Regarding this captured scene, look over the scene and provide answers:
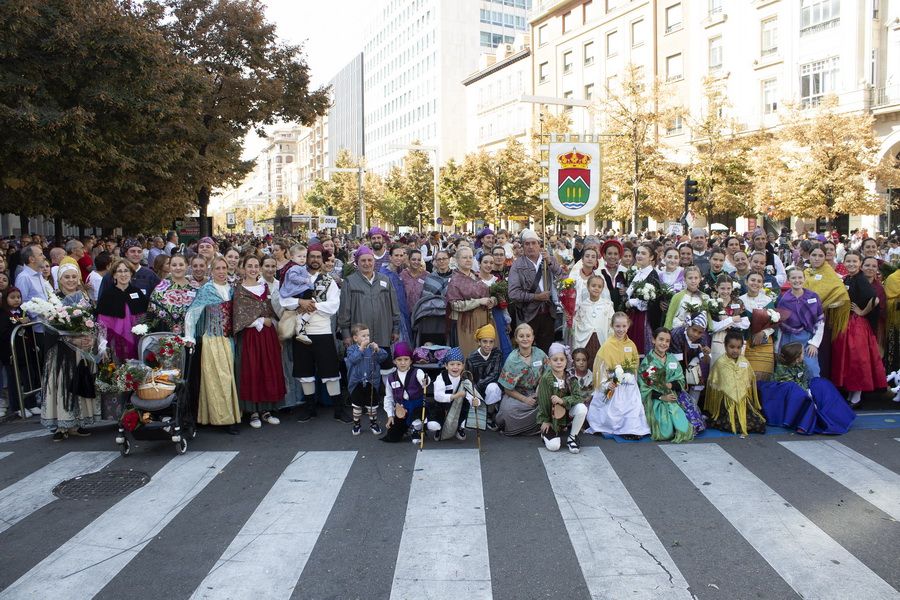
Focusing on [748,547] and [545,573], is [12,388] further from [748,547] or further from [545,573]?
[748,547]

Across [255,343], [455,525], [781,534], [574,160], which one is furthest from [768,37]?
[455,525]

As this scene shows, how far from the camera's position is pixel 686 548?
492cm

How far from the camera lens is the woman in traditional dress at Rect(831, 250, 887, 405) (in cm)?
856

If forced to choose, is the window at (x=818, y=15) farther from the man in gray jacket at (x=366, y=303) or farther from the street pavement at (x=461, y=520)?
the man in gray jacket at (x=366, y=303)

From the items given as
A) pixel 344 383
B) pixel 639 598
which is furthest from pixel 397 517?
pixel 344 383

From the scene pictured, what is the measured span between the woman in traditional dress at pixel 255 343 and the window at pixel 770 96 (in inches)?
1342

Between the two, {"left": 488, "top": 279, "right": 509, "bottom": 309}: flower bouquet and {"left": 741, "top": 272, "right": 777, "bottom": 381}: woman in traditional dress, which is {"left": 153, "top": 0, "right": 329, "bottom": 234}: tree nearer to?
{"left": 488, "top": 279, "right": 509, "bottom": 309}: flower bouquet

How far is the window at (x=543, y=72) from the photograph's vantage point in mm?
58388

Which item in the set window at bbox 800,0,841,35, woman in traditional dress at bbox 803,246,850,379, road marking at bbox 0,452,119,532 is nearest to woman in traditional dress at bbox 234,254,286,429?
road marking at bbox 0,452,119,532

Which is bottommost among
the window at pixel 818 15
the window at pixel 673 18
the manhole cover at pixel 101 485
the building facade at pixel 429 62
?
the manhole cover at pixel 101 485

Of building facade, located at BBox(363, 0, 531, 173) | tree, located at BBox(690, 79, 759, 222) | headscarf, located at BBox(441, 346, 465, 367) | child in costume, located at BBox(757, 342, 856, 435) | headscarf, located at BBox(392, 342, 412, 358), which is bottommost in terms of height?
child in costume, located at BBox(757, 342, 856, 435)

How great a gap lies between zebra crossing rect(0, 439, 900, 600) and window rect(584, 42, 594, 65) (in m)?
49.1

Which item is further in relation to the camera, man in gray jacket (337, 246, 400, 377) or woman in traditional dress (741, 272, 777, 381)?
man in gray jacket (337, 246, 400, 377)

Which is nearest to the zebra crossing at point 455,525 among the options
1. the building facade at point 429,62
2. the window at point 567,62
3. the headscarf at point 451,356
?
the headscarf at point 451,356
